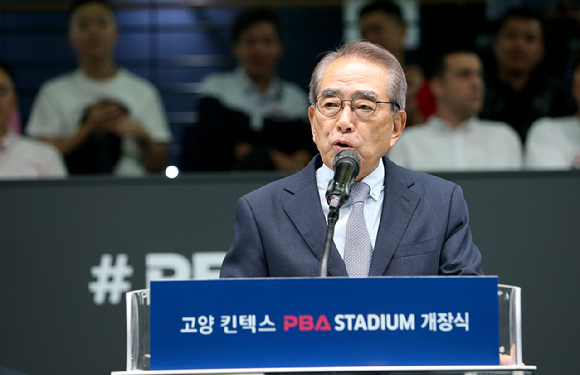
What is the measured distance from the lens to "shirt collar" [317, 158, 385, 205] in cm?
180

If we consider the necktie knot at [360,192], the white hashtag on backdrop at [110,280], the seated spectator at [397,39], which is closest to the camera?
the necktie knot at [360,192]

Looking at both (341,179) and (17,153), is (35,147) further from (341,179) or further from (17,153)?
(341,179)

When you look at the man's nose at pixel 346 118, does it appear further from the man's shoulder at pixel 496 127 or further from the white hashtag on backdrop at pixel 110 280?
the man's shoulder at pixel 496 127

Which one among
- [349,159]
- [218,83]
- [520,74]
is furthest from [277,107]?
[349,159]

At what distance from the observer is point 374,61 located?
5.60 feet

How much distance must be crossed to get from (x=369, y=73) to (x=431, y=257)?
18.9 inches

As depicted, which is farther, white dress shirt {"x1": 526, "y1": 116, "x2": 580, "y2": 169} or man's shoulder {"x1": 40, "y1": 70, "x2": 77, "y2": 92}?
man's shoulder {"x1": 40, "y1": 70, "x2": 77, "y2": 92}

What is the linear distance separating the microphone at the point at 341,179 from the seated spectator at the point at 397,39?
2.19 metres

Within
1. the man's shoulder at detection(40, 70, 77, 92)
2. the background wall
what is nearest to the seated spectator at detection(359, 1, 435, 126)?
the background wall

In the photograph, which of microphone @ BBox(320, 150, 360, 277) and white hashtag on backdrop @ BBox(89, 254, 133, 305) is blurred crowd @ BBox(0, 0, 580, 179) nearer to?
white hashtag on backdrop @ BBox(89, 254, 133, 305)

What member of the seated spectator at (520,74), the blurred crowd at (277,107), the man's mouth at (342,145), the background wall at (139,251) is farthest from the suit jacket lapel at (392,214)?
the seated spectator at (520,74)

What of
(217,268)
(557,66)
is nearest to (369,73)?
(217,268)

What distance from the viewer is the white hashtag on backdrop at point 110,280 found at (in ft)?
9.11

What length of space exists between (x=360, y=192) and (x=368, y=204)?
4 cm
